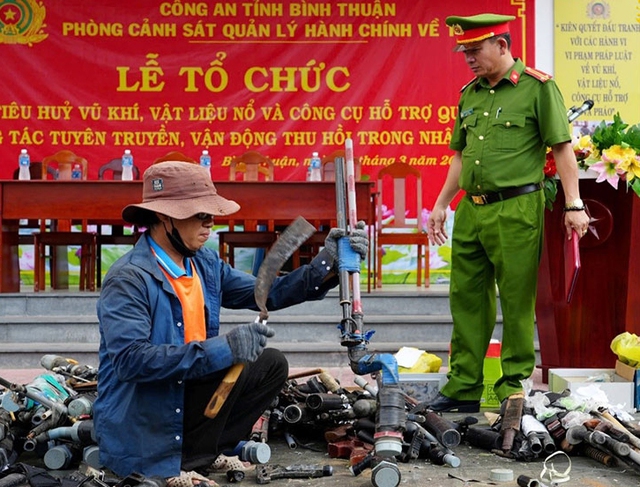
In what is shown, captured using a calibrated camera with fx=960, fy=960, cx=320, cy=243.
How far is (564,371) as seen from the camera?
16.9ft

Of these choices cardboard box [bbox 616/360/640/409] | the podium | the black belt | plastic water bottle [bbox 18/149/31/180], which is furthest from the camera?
plastic water bottle [bbox 18/149/31/180]

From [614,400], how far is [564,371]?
1.29 ft

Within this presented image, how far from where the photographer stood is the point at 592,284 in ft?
18.3

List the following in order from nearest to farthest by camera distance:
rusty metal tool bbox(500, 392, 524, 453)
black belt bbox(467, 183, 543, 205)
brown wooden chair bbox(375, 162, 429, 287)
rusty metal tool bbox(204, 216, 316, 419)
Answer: rusty metal tool bbox(204, 216, 316, 419) < rusty metal tool bbox(500, 392, 524, 453) < black belt bbox(467, 183, 543, 205) < brown wooden chair bbox(375, 162, 429, 287)

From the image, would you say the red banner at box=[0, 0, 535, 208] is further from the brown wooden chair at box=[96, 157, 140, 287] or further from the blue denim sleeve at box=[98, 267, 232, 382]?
the blue denim sleeve at box=[98, 267, 232, 382]

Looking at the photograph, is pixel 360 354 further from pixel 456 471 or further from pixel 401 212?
pixel 401 212

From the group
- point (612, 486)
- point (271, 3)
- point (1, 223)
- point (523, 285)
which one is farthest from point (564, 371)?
point (271, 3)

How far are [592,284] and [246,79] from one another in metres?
6.02

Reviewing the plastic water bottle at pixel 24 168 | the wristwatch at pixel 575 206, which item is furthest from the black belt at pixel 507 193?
the plastic water bottle at pixel 24 168

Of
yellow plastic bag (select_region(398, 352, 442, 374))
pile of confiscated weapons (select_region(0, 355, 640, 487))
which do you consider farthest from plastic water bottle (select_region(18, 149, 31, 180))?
yellow plastic bag (select_region(398, 352, 442, 374))

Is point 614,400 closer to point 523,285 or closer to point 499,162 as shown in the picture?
point 523,285

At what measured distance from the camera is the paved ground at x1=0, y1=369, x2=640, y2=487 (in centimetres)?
363

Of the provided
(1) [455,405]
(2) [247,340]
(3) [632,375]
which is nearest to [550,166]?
(3) [632,375]

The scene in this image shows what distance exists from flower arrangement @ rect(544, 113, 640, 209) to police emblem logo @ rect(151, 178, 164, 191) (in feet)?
8.43
